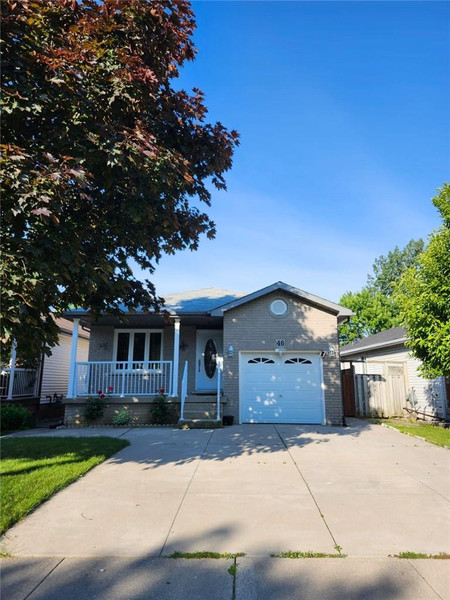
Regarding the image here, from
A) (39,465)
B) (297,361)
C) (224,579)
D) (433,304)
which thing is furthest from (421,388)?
(224,579)

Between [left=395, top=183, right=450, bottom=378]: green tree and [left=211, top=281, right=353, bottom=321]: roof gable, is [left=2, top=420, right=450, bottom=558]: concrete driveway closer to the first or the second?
[left=395, top=183, right=450, bottom=378]: green tree

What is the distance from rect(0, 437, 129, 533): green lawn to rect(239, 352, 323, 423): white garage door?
486 centimetres

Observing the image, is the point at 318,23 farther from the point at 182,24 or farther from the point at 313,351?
the point at 313,351

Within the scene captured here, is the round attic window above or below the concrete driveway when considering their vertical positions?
above

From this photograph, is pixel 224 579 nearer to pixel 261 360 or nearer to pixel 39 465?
pixel 39 465

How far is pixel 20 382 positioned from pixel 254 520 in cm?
1414

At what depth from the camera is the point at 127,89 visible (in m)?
4.93

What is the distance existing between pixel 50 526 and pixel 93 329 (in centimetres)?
1044

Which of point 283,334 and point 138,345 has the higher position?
point 283,334

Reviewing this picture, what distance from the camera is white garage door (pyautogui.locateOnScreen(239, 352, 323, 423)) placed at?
40.1 feet

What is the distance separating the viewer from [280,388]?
12.4 m

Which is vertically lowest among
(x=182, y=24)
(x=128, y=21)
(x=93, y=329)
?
(x=93, y=329)

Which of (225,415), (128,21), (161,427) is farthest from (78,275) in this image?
(225,415)

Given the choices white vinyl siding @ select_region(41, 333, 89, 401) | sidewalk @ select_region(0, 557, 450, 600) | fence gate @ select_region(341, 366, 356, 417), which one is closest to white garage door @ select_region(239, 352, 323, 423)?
fence gate @ select_region(341, 366, 356, 417)
